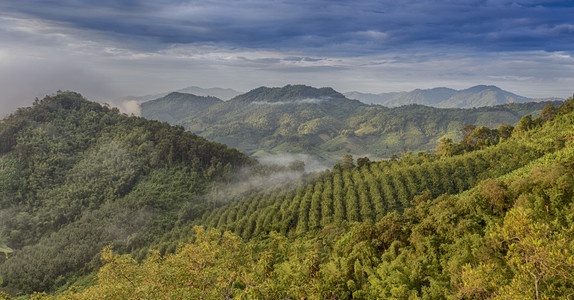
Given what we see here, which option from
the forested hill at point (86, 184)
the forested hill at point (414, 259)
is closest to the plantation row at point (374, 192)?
the forested hill at point (414, 259)

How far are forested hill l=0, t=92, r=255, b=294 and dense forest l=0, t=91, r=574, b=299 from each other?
0.99 feet

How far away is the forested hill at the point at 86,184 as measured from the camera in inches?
2073

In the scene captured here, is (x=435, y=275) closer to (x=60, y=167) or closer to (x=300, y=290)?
(x=300, y=290)

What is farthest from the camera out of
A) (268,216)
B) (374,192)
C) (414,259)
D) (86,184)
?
(86,184)

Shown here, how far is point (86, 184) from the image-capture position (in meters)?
69.6

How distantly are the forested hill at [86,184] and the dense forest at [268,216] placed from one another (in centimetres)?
30

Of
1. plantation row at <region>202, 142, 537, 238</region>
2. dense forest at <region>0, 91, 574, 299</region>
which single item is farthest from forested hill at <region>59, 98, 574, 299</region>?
plantation row at <region>202, 142, 537, 238</region>

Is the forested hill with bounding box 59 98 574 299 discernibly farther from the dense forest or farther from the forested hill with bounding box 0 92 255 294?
the forested hill with bounding box 0 92 255 294

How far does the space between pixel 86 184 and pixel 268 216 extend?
48947 mm

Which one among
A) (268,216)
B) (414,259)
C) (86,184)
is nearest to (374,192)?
(268,216)

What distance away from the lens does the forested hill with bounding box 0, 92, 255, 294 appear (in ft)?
173

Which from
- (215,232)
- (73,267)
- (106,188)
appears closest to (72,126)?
(106,188)

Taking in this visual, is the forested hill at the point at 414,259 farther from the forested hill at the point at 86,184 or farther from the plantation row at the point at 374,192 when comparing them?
the forested hill at the point at 86,184

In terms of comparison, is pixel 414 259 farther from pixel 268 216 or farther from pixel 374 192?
pixel 268 216
